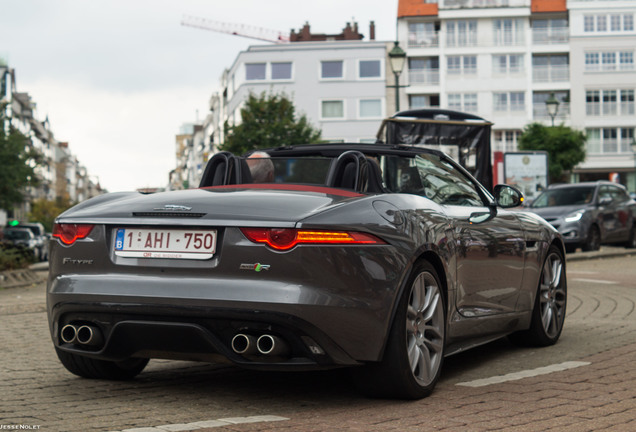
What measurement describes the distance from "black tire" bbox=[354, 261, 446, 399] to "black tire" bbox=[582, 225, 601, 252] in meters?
17.6

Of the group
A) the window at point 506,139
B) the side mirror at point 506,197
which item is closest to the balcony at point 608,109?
the window at point 506,139

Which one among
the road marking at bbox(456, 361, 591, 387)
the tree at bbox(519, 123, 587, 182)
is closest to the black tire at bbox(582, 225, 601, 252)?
the road marking at bbox(456, 361, 591, 387)

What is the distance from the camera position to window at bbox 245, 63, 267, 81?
7850cm

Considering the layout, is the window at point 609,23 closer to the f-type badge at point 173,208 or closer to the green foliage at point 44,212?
the green foliage at point 44,212

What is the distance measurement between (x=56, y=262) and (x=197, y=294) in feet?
3.22

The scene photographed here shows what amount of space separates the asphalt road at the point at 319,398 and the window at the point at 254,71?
71888 mm

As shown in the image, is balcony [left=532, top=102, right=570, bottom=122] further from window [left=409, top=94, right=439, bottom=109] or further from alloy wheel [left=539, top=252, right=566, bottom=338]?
alloy wheel [left=539, top=252, right=566, bottom=338]

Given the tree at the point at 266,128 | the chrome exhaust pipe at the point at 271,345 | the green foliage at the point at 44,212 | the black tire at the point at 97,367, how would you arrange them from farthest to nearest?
the green foliage at the point at 44,212 < the tree at the point at 266,128 < the black tire at the point at 97,367 < the chrome exhaust pipe at the point at 271,345

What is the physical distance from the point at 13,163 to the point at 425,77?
42074mm

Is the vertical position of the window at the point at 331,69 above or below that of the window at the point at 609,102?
above

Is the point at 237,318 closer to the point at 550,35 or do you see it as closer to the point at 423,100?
the point at 423,100

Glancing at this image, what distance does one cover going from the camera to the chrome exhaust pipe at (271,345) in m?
4.72

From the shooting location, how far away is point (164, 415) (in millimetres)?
4809

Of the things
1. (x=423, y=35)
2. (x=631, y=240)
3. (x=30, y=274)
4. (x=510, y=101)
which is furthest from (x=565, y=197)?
(x=423, y=35)
